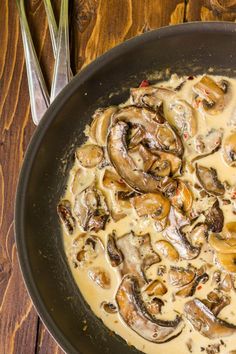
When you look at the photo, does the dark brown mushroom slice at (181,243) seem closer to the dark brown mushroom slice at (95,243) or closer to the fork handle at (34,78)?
the dark brown mushroom slice at (95,243)

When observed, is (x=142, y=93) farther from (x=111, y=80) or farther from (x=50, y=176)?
(x=50, y=176)

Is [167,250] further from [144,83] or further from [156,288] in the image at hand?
[144,83]

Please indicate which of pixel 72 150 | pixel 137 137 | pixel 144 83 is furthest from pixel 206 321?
pixel 144 83

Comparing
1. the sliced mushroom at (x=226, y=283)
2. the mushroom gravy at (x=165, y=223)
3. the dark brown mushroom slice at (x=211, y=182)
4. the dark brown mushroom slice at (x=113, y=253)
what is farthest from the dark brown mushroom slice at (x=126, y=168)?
the sliced mushroom at (x=226, y=283)

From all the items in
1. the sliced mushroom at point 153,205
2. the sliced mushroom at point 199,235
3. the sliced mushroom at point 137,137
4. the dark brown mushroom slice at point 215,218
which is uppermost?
the sliced mushroom at point 137,137

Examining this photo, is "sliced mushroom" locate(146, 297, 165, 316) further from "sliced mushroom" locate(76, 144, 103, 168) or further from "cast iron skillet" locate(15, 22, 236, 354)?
"sliced mushroom" locate(76, 144, 103, 168)

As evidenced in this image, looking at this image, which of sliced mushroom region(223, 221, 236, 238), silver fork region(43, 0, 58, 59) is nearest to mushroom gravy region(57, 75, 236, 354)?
sliced mushroom region(223, 221, 236, 238)

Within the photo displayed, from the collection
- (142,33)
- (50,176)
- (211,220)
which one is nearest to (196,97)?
(142,33)

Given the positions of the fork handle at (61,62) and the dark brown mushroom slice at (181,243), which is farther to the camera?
the fork handle at (61,62)
